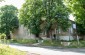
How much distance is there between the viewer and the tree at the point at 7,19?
52.0 meters

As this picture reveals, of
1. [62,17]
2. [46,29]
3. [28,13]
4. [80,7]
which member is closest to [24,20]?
[28,13]

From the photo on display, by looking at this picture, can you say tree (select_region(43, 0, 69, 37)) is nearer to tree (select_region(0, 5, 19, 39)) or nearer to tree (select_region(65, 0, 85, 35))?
tree (select_region(65, 0, 85, 35))

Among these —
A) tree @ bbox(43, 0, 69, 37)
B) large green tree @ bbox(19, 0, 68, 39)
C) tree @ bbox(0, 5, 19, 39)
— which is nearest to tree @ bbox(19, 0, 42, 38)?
large green tree @ bbox(19, 0, 68, 39)

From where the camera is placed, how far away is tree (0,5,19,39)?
52.0 meters

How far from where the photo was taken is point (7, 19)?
52.3 m

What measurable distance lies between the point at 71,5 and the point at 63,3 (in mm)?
1431

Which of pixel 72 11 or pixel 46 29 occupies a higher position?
pixel 72 11

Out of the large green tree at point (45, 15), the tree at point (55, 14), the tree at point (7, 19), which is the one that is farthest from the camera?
the tree at point (7, 19)

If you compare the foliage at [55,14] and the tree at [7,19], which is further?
the tree at [7,19]

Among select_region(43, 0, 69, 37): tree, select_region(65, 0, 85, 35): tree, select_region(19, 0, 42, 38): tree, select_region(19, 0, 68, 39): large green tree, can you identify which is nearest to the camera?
select_region(43, 0, 69, 37): tree

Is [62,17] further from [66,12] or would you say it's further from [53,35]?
[53,35]

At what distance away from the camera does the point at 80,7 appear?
37.8 meters

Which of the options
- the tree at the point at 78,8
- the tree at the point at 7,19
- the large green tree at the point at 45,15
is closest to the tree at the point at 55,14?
the large green tree at the point at 45,15

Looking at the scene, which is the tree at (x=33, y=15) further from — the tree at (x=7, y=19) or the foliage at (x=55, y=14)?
the tree at (x=7, y=19)
